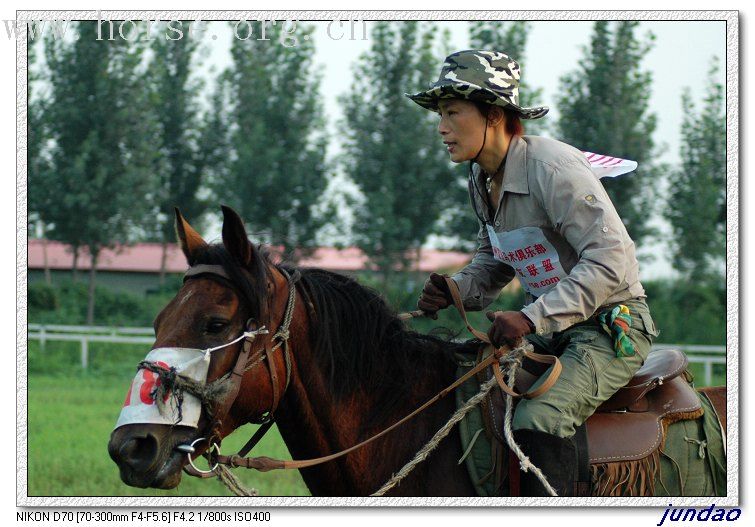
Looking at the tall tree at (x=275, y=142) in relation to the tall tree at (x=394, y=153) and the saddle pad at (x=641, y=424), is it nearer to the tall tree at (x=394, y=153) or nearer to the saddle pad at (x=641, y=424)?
the tall tree at (x=394, y=153)

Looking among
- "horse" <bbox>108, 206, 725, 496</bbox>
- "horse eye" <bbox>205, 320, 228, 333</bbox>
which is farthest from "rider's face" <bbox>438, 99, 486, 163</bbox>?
"horse eye" <bbox>205, 320, 228, 333</bbox>

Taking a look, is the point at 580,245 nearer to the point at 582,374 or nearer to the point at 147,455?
the point at 582,374

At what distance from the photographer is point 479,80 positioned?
3.97m

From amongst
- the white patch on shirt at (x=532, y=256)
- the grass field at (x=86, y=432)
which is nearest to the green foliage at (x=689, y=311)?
the grass field at (x=86, y=432)

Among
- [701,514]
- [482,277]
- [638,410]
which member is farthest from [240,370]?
[701,514]

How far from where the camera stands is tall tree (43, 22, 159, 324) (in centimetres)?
1523

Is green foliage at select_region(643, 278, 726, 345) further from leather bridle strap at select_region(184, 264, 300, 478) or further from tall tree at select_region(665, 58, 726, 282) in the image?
leather bridle strap at select_region(184, 264, 300, 478)

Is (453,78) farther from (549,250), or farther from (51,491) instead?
(51,491)

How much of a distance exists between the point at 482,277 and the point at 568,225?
888 millimetres

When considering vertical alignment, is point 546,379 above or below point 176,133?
below

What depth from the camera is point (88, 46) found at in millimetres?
15172

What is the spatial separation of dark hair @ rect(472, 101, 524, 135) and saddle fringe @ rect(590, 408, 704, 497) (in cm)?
156

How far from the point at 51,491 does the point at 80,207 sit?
415 inches

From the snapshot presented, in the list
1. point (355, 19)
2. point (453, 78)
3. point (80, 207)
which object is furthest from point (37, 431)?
point (80, 207)
